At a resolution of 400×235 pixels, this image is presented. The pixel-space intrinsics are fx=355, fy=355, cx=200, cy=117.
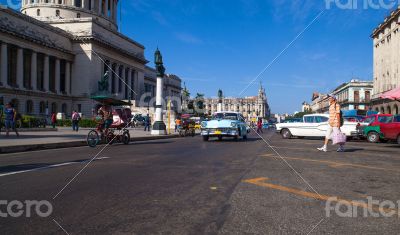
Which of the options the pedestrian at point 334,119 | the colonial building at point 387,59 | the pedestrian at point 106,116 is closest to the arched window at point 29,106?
the pedestrian at point 106,116

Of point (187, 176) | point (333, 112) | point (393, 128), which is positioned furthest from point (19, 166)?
point (393, 128)

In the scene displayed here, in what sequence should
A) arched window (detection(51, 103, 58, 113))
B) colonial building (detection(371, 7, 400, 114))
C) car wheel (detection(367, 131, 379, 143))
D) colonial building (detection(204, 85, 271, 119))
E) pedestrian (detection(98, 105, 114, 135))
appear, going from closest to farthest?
pedestrian (detection(98, 105, 114, 135)), car wheel (detection(367, 131, 379, 143)), colonial building (detection(371, 7, 400, 114)), arched window (detection(51, 103, 58, 113)), colonial building (detection(204, 85, 271, 119))

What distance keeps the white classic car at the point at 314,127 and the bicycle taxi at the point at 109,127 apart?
448 inches

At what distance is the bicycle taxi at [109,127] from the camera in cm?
1413

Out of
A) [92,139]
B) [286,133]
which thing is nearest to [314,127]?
[286,133]

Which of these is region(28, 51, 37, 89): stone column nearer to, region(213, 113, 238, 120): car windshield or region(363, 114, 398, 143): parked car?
region(213, 113, 238, 120): car windshield

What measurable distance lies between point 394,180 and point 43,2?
78.1m

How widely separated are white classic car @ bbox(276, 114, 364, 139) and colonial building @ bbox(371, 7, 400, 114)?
104 feet

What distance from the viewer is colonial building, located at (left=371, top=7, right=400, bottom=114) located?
167 feet

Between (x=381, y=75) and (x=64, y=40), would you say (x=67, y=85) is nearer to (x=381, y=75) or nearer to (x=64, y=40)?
(x=64, y=40)

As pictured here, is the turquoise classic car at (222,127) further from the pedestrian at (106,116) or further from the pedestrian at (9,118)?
the pedestrian at (9,118)

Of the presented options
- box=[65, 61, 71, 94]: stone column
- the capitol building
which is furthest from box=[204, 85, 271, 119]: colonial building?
box=[65, 61, 71, 94]: stone column

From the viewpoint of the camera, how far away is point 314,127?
21.8 meters

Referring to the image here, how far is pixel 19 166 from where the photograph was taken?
767cm
